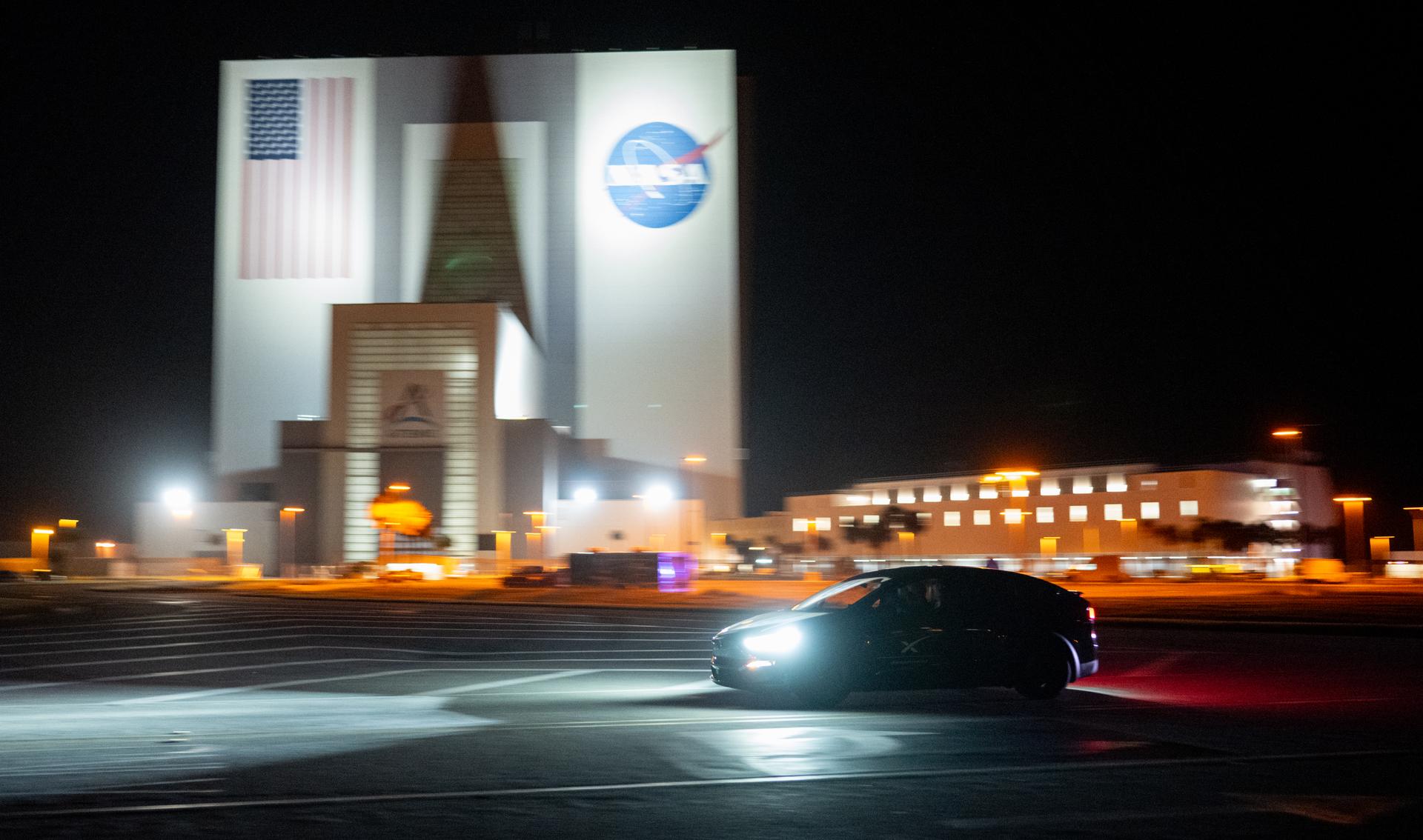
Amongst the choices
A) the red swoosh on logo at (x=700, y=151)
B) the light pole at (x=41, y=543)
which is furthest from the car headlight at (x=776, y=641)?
the light pole at (x=41, y=543)

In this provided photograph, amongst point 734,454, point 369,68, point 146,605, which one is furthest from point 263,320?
point 146,605

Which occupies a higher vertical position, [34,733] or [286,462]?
[286,462]

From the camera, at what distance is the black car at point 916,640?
1182 centimetres

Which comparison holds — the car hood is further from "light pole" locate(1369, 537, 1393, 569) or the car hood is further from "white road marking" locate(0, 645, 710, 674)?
"light pole" locate(1369, 537, 1393, 569)

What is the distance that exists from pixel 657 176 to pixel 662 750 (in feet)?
266

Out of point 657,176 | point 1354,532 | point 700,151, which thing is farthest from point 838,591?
point 1354,532

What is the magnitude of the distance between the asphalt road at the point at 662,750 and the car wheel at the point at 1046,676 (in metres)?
0.27

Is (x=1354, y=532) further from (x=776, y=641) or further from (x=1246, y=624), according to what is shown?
(x=776, y=641)

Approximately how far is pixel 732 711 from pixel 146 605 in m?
24.4

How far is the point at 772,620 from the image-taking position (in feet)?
40.2

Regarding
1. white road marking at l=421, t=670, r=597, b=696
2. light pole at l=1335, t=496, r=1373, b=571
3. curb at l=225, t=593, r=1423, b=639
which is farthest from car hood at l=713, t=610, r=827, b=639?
light pole at l=1335, t=496, r=1373, b=571

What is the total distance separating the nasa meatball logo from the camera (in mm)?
86438

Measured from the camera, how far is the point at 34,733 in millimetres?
9773

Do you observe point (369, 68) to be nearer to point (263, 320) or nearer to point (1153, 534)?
point (263, 320)
